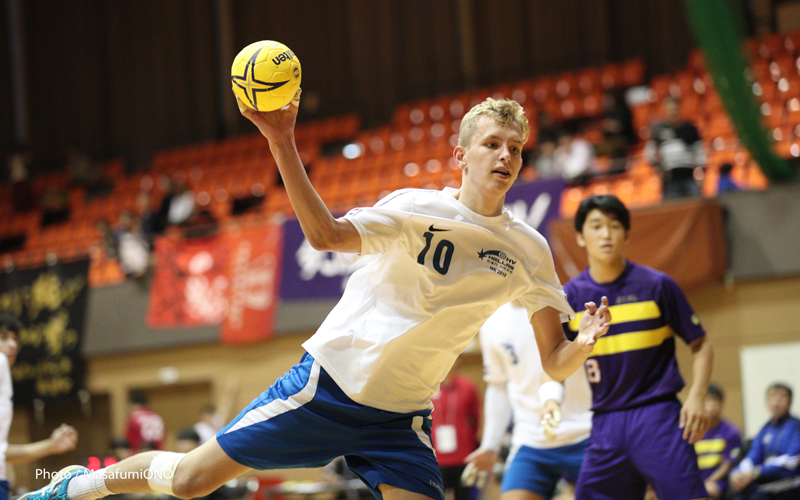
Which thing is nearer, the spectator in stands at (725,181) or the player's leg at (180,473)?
the player's leg at (180,473)

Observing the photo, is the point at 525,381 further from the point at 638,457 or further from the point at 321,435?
the point at 321,435

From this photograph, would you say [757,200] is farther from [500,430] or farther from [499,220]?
[499,220]

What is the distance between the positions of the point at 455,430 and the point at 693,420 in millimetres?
4103

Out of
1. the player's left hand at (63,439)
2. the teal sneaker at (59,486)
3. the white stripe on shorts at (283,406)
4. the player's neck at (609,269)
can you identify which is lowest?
the player's left hand at (63,439)

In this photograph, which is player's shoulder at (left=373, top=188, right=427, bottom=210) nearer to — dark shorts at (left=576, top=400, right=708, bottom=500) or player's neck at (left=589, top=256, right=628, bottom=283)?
player's neck at (left=589, top=256, right=628, bottom=283)

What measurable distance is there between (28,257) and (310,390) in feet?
44.6

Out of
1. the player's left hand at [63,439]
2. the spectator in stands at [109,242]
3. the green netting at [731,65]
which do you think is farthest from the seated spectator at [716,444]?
the spectator in stands at [109,242]

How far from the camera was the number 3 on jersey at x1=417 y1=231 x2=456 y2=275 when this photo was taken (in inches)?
135

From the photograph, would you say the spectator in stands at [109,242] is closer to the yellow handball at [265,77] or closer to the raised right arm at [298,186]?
the yellow handball at [265,77]

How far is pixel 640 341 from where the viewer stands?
Result: 4418 mm

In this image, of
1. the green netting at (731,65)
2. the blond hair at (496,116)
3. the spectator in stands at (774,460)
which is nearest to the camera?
the blond hair at (496,116)

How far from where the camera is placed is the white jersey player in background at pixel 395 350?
3439 mm

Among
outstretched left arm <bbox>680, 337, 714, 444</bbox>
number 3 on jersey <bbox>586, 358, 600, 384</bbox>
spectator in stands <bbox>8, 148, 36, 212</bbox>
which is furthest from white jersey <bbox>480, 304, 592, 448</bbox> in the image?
spectator in stands <bbox>8, 148, 36, 212</bbox>

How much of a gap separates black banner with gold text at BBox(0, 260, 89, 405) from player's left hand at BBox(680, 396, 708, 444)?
11605 millimetres
